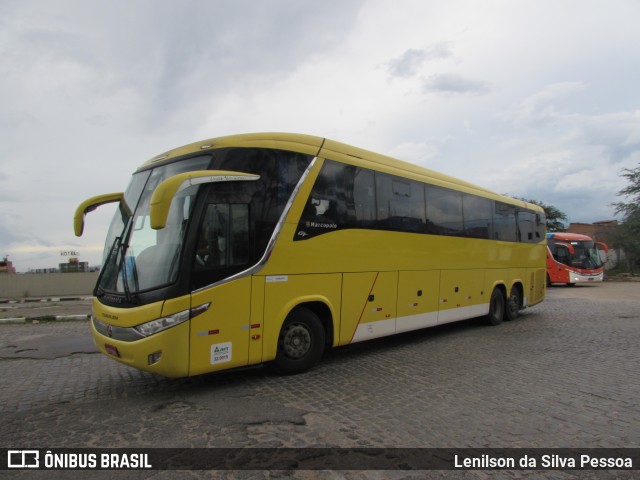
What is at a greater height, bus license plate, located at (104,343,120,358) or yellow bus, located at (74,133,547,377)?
yellow bus, located at (74,133,547,377)

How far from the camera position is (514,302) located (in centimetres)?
1298

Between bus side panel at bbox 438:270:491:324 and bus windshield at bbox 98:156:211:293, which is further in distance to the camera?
bus side panel at bbox 438:270:491:324

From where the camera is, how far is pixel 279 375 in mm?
6254

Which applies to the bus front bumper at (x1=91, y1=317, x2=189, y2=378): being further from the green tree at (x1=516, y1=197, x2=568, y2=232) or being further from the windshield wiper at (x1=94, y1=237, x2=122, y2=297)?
the green tree at (x1=516, y1=197, x2=568, y2=232)

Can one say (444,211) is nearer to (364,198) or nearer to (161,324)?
(364,198)

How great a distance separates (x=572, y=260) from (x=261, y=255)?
94.3ft

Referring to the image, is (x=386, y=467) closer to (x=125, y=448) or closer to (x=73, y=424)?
(x=125, y=448)

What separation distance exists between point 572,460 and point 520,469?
1.77 ft

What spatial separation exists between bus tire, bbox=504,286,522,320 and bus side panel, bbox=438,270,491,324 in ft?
5.12

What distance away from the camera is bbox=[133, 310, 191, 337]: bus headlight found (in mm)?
4906

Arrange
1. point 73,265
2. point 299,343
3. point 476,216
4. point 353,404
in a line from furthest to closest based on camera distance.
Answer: point 73,265, point 476,216, point 299,343, point 353,404


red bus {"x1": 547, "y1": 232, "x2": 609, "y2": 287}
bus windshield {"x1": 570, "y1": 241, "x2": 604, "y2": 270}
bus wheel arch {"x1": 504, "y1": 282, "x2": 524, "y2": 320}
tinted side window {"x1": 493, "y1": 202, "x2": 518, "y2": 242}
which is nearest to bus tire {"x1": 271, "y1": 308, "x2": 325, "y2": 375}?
tinted side window {"x1": 493, "y1": 202, "x2": 518, "y2": 242}

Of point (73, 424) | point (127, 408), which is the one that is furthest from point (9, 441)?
point (127, 408)

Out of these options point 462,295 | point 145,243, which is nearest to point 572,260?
point 462,295
